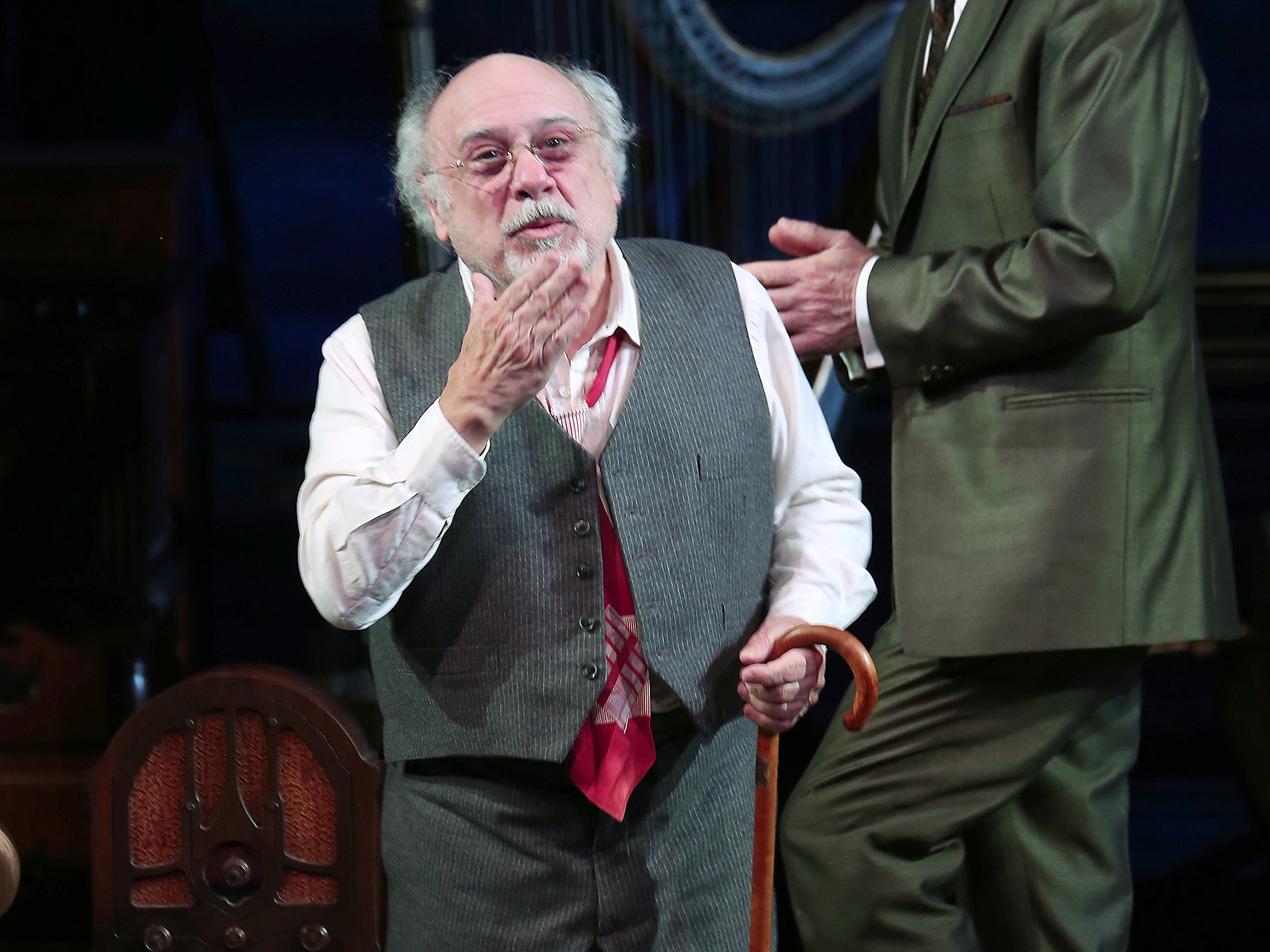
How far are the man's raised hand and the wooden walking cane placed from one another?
1.26ft

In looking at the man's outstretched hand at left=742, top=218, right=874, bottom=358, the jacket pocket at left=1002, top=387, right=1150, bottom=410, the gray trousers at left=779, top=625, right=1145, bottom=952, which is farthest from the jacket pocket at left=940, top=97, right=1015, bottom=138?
the gray trousers at left=779, top=625, right=1145, bottom=952

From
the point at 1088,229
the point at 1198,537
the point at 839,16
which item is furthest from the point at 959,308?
the point at 839,16

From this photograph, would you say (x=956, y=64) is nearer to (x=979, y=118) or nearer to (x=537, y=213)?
(x=979, y=118)

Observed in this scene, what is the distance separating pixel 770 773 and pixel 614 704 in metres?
0.20

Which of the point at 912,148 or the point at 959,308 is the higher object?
the point at 912,148

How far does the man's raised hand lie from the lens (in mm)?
1365

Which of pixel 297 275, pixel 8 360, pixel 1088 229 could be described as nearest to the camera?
pixel 1088 229

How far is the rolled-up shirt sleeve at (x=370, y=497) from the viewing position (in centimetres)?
138

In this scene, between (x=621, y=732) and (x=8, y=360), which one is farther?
(x=8, y=360)

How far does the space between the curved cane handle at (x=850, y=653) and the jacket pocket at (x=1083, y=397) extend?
0.51 metres

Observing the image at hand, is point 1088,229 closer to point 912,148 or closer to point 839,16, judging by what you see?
point 912,148

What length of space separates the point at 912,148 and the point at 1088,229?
30 centimetres

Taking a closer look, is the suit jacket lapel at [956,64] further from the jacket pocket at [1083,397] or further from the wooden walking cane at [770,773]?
the wooden walking cane at [770,773]

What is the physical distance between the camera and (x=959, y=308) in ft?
5.85
